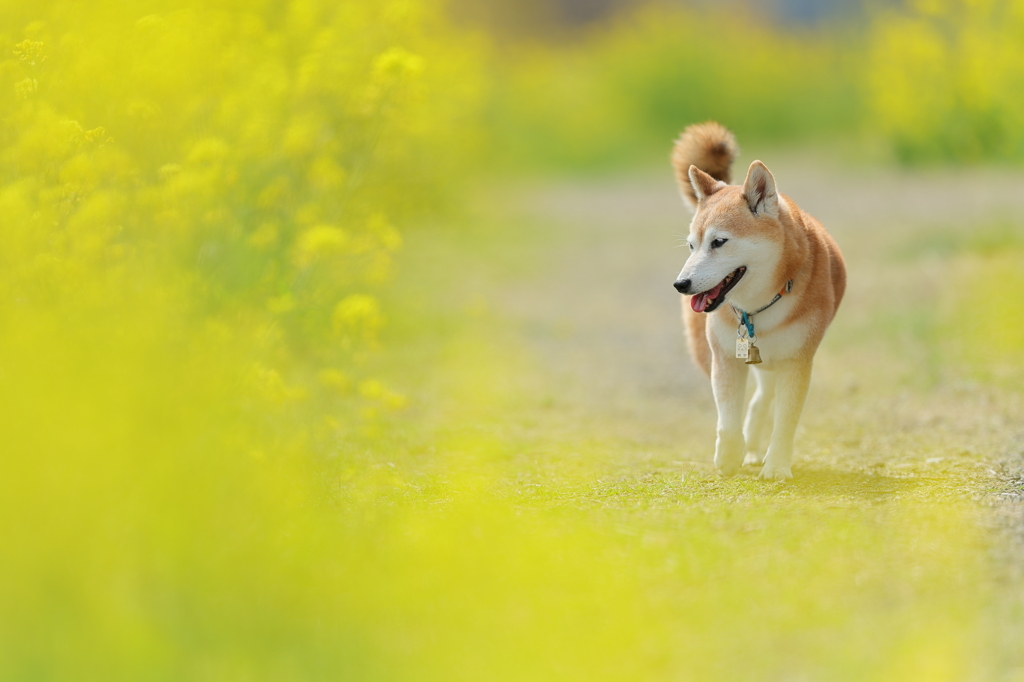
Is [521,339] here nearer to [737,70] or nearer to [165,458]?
[165,458]

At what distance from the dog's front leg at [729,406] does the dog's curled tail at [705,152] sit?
736mm

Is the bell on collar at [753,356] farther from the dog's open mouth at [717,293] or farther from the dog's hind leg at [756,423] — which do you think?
the dog's hind leg at [756,423]

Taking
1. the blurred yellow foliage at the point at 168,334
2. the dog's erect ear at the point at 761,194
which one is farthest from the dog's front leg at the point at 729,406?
the blurred yellow foliage at the point at 168,334

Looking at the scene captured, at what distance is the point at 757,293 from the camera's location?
12.1 ft

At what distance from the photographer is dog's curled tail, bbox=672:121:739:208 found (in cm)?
432

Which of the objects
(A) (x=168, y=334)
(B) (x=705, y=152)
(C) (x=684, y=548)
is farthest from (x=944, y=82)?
(A) (x=168, y=334)

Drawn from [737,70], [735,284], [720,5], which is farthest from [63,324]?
[720,5]

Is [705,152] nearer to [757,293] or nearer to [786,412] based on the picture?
[757,293]

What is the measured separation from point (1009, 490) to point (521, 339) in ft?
13.6

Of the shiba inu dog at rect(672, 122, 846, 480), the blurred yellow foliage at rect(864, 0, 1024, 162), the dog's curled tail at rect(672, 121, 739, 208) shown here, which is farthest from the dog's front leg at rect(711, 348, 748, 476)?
the blurred yellow foliage at rect(864, 0, 1024, 162)

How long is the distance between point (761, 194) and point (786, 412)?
2.38ft

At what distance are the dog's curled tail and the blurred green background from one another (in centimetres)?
109

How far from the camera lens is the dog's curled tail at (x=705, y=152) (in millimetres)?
4320

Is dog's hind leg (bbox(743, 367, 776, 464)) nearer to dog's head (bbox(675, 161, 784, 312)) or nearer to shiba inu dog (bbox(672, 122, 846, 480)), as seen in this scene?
shiba inu dog (bbox(672, 122, 846, 480))
